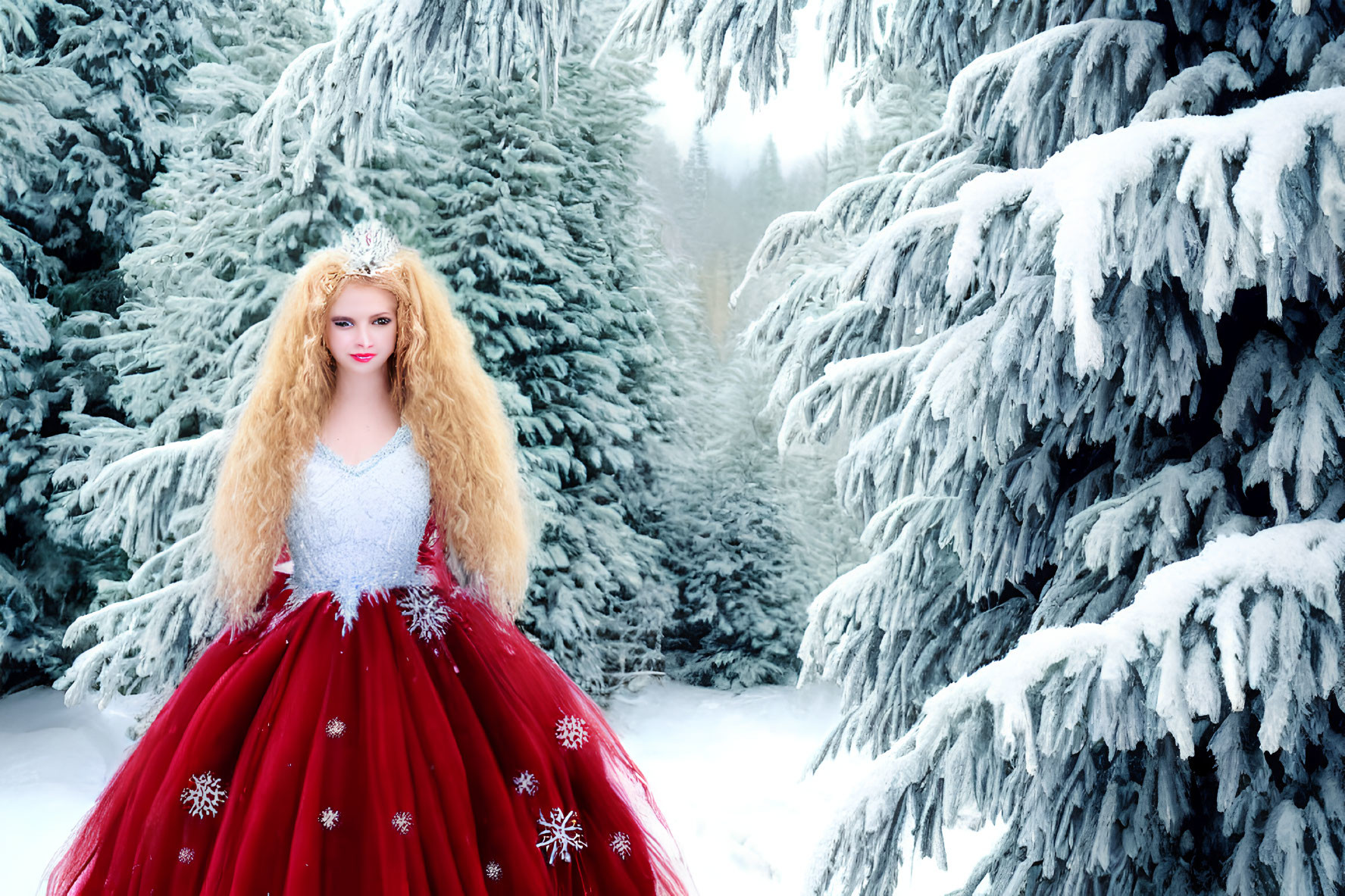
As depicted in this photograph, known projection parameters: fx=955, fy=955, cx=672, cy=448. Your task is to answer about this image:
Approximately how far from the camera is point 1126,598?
206 cm

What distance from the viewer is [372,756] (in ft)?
6.73

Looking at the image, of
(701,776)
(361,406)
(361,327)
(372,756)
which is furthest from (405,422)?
(701,776)

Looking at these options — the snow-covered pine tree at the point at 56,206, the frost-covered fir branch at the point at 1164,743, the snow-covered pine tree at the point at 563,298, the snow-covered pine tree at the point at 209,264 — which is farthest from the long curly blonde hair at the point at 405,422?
the snow-covered pine tree at the point at 56,206

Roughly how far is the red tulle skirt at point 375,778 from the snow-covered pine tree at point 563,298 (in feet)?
14.6

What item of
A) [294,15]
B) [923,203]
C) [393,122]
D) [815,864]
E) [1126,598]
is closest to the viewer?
[815,864]

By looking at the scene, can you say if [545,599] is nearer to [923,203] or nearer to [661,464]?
[661,464]

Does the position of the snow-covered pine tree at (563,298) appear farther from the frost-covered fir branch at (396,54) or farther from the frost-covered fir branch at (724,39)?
the frost-covered fir branch at (724,39)

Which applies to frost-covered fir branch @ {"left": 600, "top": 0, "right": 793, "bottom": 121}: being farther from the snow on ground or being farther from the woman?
the snow on ground

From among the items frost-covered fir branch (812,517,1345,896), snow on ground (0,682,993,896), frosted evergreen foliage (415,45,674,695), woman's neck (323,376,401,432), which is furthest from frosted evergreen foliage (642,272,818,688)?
frost-covered fir branch (812,517,1345,896)

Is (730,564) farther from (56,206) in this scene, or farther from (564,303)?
(56,206)

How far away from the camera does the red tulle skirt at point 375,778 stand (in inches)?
76.5

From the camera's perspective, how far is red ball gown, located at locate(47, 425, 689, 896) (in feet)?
6.41

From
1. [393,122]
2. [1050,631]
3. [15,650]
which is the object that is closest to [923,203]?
[1050,631]

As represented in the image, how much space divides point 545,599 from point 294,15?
4.67 metres
